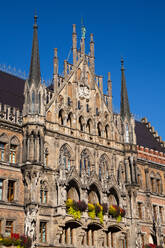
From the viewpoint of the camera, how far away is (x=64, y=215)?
33.6 meters

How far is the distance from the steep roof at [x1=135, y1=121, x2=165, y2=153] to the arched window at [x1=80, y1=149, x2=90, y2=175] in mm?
11038

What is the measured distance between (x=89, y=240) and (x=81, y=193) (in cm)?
433

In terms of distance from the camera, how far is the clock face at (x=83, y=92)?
41.3 meters

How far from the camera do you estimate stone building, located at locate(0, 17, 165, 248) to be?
1310 inches

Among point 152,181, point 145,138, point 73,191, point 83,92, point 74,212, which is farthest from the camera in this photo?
point 145,138

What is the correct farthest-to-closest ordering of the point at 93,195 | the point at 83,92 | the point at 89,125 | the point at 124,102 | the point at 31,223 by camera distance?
the point at 124,102
the point at 83,92
the point at 89,125
the point at 93,195
the point at 31,223

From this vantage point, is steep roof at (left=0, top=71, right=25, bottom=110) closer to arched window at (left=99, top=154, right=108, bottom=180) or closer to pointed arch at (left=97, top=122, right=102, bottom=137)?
pointed arch at (left=97, top=122, right=102, bottom=137)

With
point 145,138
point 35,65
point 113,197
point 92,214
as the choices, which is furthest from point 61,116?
point 145,138

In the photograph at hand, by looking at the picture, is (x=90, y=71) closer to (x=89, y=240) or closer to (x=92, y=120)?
(x=92, y=120)

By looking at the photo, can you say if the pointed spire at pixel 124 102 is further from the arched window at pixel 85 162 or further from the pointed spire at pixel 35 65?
the pointed spire at pixel 35 65

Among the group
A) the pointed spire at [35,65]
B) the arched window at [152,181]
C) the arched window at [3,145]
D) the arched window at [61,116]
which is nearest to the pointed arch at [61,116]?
the arched window at [61,116]

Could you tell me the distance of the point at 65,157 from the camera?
123ft

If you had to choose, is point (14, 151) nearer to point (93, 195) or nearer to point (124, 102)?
point (93, 195)

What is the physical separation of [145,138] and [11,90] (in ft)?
62.7
